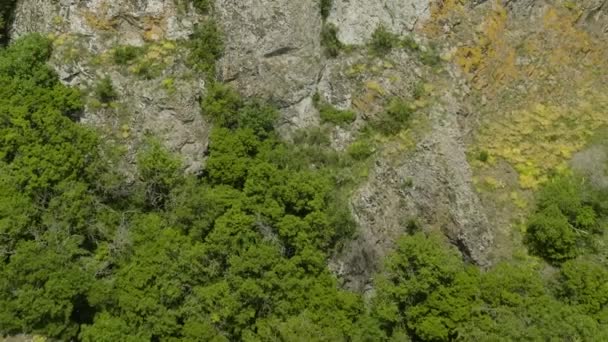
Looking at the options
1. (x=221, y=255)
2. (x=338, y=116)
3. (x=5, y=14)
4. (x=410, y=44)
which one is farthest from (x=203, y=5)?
(x=221, y=255)

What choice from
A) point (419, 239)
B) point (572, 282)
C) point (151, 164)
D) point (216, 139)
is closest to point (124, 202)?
point (151, 164)

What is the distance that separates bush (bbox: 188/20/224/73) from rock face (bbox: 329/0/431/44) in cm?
667

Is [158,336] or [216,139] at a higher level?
[216,139]

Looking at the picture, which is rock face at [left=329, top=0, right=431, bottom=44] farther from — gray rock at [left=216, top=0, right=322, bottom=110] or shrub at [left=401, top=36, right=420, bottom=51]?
gray rock at [left=216, top=0, right=322, bottom=110]

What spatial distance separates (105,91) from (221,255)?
35.6 ft

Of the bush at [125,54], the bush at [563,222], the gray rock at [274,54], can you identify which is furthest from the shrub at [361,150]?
the bush at [125,54]

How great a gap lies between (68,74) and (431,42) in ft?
65.3

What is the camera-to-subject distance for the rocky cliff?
2783 cm

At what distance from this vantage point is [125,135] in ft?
93.6

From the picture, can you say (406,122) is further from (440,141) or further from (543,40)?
(543,40)

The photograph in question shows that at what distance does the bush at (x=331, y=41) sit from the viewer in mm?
30359

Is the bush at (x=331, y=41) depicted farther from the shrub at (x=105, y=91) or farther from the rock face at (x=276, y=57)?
the shrub at (x=105, y=91)

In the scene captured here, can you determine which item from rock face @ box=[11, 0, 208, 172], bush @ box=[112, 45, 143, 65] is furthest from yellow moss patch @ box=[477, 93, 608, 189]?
bush @ box=[112, 45, 143, 65]

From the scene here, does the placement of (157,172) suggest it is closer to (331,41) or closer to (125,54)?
(125,54)
